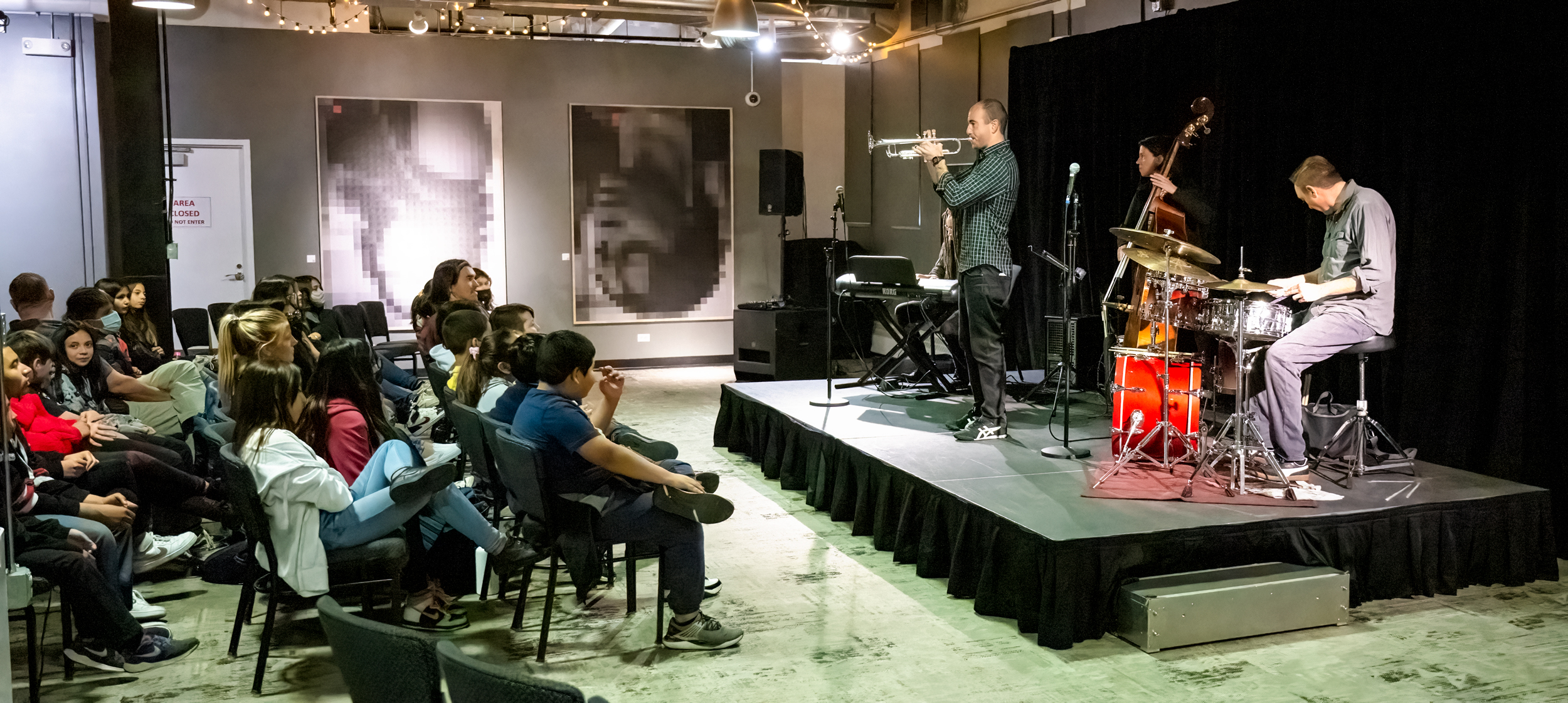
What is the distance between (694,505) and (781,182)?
23.5 feet

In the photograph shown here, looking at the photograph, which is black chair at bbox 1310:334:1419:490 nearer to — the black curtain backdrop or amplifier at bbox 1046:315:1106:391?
the black curtain backdrop

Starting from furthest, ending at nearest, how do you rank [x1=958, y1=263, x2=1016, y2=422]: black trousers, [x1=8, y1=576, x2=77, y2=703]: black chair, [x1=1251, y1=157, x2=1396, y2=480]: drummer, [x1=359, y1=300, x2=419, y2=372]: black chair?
[x1=359, y1=300, x2=419, y2=372]: black chair, [x1=958, y1=263, x2=1016, y2=422]: black trousers, [x1=1251, y1=157, x2=1396, y2=480]: drummer, [x1=8, y1=576, x2=77, y2=703]: black chair

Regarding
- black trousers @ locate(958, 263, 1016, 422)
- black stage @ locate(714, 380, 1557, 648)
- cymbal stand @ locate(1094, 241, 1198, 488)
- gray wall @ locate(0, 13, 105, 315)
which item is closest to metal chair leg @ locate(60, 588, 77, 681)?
black stage @ locate(714, 380, 1557, 648)

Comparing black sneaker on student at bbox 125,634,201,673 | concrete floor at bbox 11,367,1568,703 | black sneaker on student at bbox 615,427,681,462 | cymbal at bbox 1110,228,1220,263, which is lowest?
concrete floor at bbox 11,367,1568,703

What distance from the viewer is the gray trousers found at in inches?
188

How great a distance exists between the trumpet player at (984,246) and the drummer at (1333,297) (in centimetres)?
126

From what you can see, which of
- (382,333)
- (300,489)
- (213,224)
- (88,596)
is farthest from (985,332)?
(213,224)

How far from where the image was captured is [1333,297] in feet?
16.0

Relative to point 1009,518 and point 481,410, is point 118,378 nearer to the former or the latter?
point 481,410

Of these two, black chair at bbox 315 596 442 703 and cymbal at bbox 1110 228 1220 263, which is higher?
cymbal at bbox 1110 228 1220 263

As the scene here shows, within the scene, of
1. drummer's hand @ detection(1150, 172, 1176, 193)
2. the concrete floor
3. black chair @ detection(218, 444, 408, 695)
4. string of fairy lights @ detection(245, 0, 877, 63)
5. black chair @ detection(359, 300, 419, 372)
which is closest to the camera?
black chair @ detection(218, 444, 408, 695)

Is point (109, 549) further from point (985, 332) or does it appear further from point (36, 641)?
point (985, 332)

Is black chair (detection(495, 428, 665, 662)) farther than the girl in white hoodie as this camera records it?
Yes

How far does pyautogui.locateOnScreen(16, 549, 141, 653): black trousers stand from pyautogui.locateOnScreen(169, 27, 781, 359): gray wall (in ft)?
23.7
